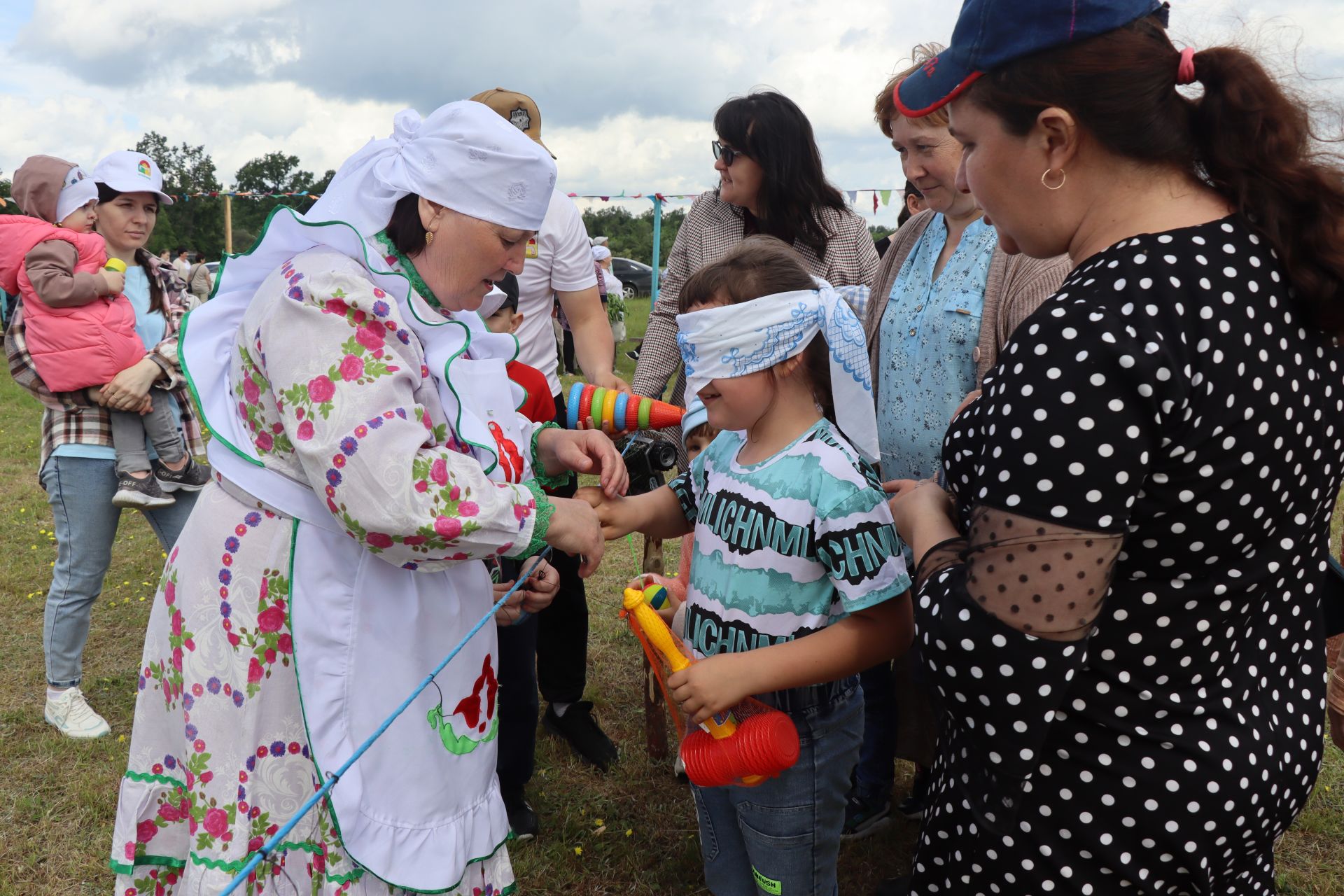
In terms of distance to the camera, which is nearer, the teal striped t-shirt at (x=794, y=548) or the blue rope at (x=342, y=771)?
the blue rope at (x=342, y=771)

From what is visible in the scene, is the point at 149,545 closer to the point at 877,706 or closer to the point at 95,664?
the point at 95,664

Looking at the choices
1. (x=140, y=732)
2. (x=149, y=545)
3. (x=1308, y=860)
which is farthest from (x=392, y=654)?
(x=149, y=545)

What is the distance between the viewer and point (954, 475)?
1468 millimetres

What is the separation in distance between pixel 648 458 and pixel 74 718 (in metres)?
3.04

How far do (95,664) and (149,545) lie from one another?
85.0 inches

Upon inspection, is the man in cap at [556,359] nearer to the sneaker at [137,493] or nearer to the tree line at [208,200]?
the sneaker at [137,493]

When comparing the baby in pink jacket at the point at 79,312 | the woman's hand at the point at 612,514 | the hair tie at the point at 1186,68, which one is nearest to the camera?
the hair tie at the point at 1186,68

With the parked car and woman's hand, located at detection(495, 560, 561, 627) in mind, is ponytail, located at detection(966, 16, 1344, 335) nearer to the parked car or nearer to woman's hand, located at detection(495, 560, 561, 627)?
woman's hand, located at detection(495, 560, 561, 627)

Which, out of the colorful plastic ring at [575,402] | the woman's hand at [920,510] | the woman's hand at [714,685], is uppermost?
the woman's hand at [920,510]

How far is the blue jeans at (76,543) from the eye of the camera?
3994 mm

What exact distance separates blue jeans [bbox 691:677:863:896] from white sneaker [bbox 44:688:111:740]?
131 inches

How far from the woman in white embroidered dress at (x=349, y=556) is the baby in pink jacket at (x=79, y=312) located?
2.42 m

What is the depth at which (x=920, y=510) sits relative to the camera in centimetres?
156

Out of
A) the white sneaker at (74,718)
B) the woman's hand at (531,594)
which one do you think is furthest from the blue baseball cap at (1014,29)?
the white sneaker at (74,718)
